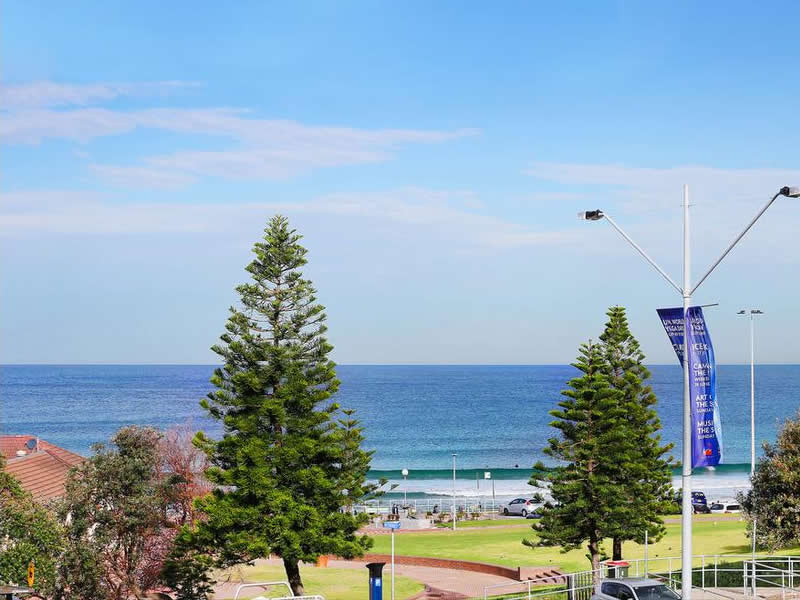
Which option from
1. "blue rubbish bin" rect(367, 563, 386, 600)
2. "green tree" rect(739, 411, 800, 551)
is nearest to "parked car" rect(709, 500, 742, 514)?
"green tree" rect(739, 411, 800, 551)

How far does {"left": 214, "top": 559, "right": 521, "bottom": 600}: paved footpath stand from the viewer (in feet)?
126

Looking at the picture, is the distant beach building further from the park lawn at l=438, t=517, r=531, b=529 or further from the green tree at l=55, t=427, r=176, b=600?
the park lawn at l=438, t=517, r=531, b=529

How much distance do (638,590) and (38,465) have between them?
27210mm

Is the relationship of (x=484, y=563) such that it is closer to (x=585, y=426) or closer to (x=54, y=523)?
(x=585, y=426)

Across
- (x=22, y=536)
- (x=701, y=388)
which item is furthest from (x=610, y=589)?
(x=22, y=536)

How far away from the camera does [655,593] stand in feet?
76.6

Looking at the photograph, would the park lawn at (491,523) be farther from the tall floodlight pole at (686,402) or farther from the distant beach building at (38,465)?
the tall floodlight pole at (686,402)

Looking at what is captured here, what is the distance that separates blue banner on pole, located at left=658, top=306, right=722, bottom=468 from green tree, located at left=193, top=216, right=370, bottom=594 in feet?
45.1

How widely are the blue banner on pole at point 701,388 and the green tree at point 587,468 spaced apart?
54.0ft

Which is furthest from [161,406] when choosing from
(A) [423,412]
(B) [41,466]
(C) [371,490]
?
(C) [371,490]

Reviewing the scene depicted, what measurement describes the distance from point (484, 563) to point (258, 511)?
16.6 metres

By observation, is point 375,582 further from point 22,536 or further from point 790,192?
point 790,192

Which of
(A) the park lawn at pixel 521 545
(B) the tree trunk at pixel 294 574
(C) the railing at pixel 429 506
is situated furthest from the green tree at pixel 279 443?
(C) the railing at pixel 429 506

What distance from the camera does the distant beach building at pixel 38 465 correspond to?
3788cm
